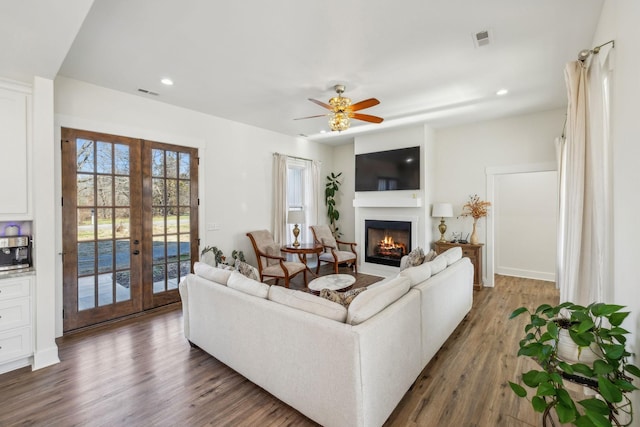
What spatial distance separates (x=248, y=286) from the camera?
2342mm

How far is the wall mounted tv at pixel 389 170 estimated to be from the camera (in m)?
5.26

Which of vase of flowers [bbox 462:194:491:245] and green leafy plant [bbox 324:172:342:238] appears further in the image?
green leafy plant [bbox 324:172:342:238]

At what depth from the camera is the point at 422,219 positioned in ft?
17.3

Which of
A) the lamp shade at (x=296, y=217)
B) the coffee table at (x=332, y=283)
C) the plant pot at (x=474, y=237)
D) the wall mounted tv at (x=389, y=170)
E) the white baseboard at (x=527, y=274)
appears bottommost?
the white baseboard at (x=527, y=274)

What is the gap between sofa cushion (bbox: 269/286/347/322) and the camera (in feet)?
6.08

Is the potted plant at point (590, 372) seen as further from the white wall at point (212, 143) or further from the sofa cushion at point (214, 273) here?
the white wall at point (212, 143)

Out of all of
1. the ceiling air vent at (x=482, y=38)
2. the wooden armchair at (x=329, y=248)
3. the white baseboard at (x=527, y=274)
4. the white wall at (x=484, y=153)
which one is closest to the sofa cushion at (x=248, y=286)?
the ceiling air vent at (x=482, y=38)

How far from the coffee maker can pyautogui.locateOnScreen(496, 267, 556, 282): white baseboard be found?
724 cm

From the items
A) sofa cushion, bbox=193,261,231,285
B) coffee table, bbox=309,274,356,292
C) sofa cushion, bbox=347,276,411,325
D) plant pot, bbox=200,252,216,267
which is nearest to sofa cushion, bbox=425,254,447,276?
sofa cushion, bbox=347,276,411,325

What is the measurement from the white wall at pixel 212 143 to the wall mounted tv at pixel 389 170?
4.67 feet

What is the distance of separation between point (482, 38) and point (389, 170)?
3.09m

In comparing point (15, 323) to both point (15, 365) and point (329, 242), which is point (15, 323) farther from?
point (329, 242)

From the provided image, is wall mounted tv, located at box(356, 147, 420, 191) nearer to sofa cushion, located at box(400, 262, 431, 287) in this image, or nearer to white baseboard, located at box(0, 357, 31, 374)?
sofa cushion, located at box(400, 262, 431, 287)

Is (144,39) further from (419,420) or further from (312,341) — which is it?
(419,420)
